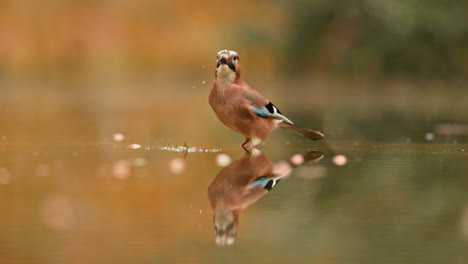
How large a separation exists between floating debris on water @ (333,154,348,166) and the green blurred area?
10.7 meters

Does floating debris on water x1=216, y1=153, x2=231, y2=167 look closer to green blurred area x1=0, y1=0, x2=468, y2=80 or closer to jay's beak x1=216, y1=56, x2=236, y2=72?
jay's beak x1=216, y1=56, x2=236, y2=72

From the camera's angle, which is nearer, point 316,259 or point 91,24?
point 316,259

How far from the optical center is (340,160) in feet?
15.2

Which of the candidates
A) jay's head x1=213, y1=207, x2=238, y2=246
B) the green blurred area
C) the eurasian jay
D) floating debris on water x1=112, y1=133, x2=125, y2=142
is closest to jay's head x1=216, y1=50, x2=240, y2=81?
the eurasian jay

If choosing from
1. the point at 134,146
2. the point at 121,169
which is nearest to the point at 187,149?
the point at 134,146

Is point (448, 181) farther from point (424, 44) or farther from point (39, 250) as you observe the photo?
point (424, 44)

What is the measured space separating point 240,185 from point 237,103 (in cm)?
154

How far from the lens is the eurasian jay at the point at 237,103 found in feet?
16.3

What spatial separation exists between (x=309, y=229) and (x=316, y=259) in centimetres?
37

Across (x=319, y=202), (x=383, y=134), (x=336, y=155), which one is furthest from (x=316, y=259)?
(x=383, y=134)

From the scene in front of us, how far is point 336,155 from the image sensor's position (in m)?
4.95

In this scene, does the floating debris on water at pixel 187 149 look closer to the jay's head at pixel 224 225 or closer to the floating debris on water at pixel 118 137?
the floating debris on water at pixel 118 137

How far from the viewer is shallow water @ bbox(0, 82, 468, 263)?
2281 mm

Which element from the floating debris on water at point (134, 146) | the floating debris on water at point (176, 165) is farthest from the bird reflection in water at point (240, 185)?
the floating debris on water at point (134, 146)
